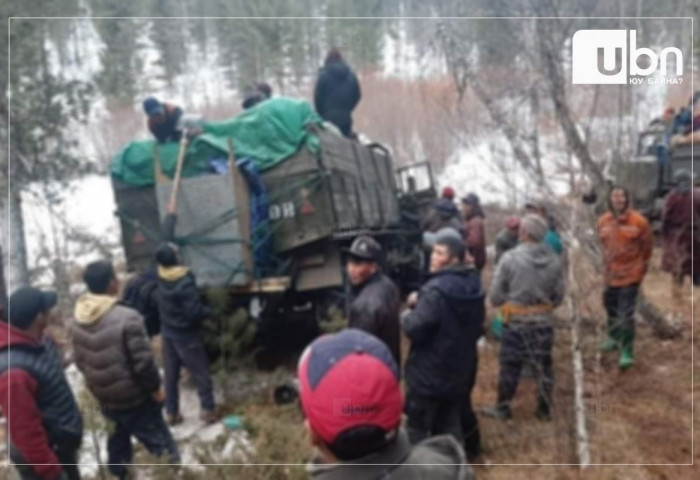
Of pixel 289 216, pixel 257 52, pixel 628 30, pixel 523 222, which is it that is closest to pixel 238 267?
pixel 289 216

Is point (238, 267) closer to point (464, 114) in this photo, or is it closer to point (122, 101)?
point (464, 114)

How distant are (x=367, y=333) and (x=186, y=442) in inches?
84.8

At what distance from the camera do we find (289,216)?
454 cm

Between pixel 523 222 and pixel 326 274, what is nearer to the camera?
pixel 523 222

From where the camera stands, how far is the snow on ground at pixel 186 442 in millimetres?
2424

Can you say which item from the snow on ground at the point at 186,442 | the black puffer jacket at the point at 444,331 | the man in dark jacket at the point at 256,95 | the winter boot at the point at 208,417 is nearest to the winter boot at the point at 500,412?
the black puffer jacket at the point at 444,331

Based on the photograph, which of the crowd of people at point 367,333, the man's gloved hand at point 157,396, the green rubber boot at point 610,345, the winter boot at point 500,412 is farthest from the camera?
the green rubber boot at point 610,345

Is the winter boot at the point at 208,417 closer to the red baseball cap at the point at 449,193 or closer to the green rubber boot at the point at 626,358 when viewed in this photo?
the green rubber boot at the point at 626,358

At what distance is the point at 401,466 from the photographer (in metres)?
1.19

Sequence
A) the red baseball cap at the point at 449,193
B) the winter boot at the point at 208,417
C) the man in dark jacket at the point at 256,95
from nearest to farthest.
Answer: the winter boot at the point at 208,417, the man in dark jacket at the point at 256,95, the red baseball cap at the point at 449,193

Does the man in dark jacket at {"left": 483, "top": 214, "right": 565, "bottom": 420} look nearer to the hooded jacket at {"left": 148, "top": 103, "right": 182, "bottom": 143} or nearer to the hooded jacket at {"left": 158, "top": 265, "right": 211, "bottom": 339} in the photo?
the hooded jacket at {"left": 158, "top": 265, "right": 211, "bottom": 339}

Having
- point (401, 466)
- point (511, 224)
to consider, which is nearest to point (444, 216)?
point (511, 224)

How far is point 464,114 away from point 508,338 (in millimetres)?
1176

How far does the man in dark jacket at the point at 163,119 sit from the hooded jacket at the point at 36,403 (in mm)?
1937
